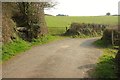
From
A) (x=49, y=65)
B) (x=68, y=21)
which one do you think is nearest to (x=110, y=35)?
(x=49, y=65)

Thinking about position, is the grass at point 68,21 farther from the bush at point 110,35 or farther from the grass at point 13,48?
the grass at point 13,48

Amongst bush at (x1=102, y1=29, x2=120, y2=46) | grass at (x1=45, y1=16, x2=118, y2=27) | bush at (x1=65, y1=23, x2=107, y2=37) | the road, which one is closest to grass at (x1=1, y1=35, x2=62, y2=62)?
the road

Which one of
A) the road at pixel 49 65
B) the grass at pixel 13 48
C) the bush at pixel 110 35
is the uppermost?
the bush at pixel 110 35

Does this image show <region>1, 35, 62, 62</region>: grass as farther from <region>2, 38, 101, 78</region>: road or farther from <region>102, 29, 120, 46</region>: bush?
<region>102, 29, 120, 46</region>: bush

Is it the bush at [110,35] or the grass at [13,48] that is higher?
the bush at [110,35]

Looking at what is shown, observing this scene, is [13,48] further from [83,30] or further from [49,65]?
[83,30]

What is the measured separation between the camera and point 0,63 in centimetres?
1653

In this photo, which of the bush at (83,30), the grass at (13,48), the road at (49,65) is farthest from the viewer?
the bush at (83,30)

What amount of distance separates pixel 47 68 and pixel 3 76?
280cm

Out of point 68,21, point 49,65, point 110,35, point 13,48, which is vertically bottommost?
point 49,65

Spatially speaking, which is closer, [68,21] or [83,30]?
[83,30]

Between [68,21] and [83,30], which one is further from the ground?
[68,21]

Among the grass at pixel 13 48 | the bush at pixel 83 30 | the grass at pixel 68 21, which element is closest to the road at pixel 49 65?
the grass at pixel 13 48

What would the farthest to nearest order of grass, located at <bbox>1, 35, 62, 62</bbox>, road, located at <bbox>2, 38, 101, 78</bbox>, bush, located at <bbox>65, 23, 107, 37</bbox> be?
bush, located at <bbox>65, 23, 107, 37</bbox> < grass, located at <bbox>1, 35, 62, 62</bbox> < road, located at <bbox>2, 38, 101, 78</bbox>
